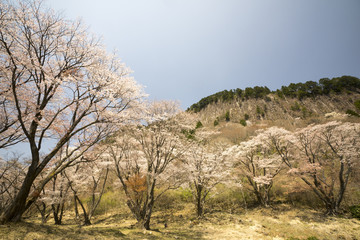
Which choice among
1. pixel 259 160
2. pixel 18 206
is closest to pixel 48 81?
pixel 18 206

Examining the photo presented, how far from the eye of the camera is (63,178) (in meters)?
12.3

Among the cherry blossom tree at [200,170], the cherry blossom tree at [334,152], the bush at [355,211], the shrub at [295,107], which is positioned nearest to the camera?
the bush at [355,211]

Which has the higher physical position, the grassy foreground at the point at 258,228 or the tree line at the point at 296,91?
the tree line at the point at 296,91

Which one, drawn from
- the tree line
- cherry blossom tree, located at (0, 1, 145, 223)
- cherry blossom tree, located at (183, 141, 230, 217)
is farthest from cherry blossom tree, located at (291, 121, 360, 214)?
the tree line

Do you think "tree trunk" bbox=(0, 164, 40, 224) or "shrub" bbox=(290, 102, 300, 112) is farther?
"shrub" bbox=(290, 102, 300, 112)

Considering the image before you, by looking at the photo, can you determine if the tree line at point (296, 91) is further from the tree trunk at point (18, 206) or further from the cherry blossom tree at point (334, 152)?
the tree trunk at point (18, 206)

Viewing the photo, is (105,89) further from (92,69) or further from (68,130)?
(68,130)

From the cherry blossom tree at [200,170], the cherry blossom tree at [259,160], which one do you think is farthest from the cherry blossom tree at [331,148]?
the cherry blossom tree at [200,170]

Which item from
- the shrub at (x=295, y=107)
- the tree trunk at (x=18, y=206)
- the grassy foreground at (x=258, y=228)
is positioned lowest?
the grassy foreground at (x=258, y=228)

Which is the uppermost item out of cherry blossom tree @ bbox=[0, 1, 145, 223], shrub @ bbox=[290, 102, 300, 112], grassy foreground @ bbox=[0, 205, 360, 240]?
shrub @ bbox=[290, 102, 300, 112]

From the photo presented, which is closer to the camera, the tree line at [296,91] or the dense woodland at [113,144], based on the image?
the dense woodland at [113,144]

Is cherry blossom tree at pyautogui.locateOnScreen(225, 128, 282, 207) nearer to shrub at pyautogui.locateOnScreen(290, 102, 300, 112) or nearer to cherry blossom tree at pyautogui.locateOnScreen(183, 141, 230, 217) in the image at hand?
cherry blossom tree at pyautogui.locateOnScreen(183, 141, 230, 217)

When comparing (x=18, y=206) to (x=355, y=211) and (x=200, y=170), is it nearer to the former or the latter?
(x=200, y=170)

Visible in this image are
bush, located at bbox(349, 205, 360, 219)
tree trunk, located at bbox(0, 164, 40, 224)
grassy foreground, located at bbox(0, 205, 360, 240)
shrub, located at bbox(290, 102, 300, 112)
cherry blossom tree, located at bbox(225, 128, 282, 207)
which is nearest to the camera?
tree trunk, located at bbox(0, 164, 40, 224)
